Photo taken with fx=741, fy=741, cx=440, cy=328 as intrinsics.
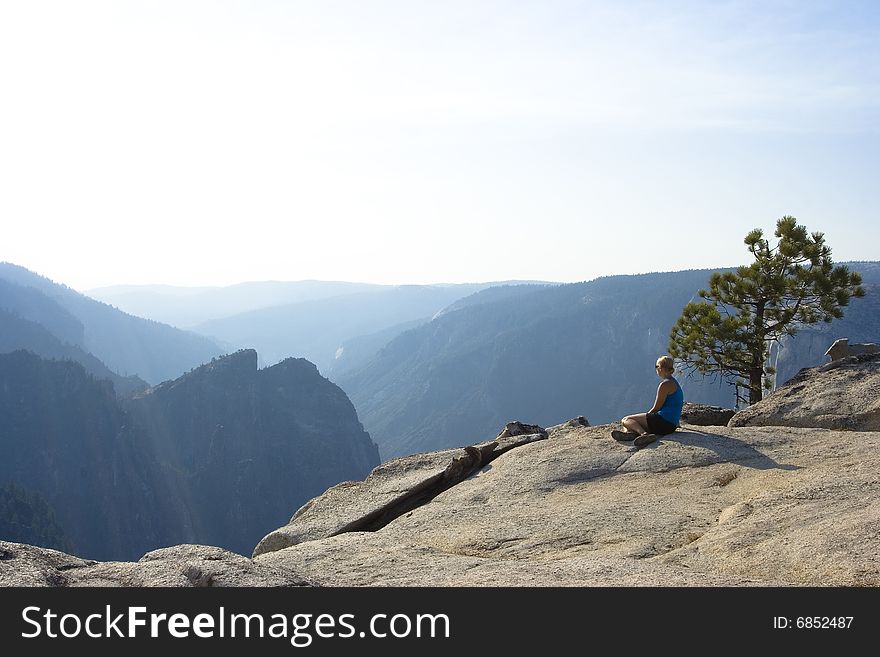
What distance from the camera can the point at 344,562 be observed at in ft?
30.1

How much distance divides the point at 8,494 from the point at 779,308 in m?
121

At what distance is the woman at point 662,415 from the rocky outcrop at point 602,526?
8.9 inches

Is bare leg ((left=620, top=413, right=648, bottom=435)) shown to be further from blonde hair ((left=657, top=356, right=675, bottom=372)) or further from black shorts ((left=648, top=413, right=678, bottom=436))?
blonde hair ((left=657, top=356, right=675, bottom=372))

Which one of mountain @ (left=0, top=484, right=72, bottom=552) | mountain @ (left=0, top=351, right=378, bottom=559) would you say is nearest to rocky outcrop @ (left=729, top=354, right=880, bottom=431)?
mountain @ (left=0, top=484, right=72, bottom=552)

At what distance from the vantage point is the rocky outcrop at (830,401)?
15.0 m

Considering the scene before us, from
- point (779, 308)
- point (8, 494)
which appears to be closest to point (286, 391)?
point (8, 494)

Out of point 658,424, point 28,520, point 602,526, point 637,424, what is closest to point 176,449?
point 28,520

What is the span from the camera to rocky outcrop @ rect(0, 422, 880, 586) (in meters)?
7.34

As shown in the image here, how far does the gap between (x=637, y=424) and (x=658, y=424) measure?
1.29 feet

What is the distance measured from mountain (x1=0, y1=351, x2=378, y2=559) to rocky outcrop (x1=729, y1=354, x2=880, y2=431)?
132 metres

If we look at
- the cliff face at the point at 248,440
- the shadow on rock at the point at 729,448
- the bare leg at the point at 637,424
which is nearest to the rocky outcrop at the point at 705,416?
the shadow on rock at the point at 729,448

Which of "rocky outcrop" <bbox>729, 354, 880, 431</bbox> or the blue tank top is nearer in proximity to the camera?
the blue tank top

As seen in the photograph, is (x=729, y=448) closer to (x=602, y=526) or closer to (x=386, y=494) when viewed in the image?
(x=602, y=526)
